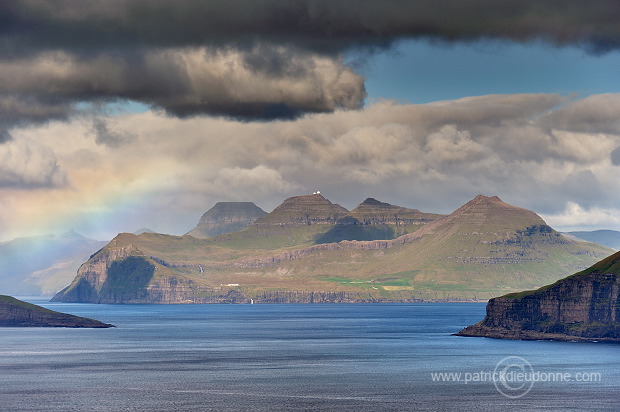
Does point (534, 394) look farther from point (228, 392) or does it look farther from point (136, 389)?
point (136, 389)

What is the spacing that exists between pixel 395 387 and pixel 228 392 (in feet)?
113

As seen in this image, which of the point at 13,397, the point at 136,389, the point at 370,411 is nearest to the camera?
the point at 370,411

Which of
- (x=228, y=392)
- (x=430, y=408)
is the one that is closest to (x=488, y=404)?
(x=430, y=408)

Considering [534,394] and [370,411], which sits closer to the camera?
[370,411]

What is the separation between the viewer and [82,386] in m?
199

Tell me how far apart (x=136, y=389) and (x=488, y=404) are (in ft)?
233

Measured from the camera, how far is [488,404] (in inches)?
6747

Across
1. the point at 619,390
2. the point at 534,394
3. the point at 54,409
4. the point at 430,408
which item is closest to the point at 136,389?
the point at 54,409

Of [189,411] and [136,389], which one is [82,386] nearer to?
[136,389]

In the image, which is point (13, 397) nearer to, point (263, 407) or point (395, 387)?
point (263, 407)

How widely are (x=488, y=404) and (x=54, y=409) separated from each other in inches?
3043

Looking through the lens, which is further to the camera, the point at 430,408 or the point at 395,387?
the point at 395,387

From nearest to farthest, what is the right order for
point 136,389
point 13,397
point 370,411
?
point 370,411 < point 13,397 < point 136,389

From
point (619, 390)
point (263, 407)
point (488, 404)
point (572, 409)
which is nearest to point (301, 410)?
point (263, 407)
